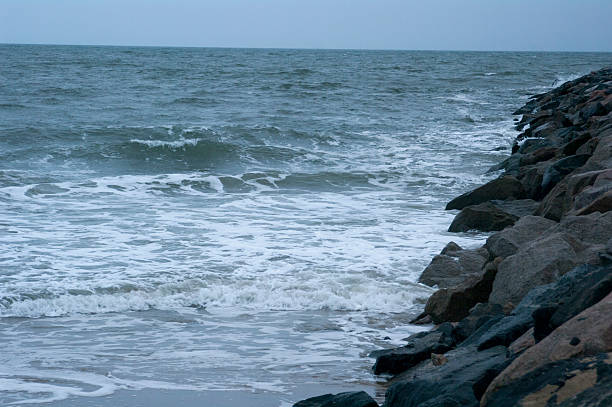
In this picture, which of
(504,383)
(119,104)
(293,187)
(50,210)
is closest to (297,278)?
(504,383)

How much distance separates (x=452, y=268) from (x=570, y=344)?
12.8 ft

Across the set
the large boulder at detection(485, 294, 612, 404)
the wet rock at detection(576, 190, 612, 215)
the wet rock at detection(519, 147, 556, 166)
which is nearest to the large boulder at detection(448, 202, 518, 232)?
the wet rock at detection(576, 190, 612, 215)

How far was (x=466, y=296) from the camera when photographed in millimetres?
5426

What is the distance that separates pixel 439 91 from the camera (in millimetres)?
36438

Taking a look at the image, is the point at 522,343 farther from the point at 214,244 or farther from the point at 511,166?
the point at 511,166

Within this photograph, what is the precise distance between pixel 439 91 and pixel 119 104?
17106 mm

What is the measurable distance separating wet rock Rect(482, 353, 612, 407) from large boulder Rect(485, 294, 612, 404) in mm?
45

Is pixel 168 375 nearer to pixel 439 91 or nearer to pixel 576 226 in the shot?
pixel 576 226

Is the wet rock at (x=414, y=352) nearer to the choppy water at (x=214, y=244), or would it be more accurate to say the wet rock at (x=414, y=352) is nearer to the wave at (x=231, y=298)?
the choppy water at (x=214, y=244)

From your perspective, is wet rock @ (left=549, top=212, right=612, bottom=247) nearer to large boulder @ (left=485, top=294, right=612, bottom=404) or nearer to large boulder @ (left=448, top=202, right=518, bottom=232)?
large boulder @ (left=485, top=294, right=612, bottom=404)

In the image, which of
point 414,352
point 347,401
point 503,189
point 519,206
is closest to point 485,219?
point 519,206

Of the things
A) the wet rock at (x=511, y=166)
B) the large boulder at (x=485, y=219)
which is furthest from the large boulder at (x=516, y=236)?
the wet rock at (x=511, y=166)

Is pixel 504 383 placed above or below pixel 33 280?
above

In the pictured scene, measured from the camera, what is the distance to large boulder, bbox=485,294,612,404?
2852 mm
